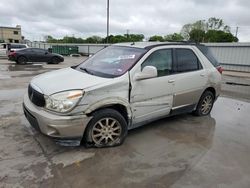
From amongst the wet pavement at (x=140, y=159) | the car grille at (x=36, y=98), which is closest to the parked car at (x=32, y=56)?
the wet pavement at (x=140, y=159)

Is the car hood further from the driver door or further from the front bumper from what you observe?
the driver door

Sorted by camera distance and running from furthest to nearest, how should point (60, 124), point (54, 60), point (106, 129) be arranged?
point (54, 60) < point (106, 129) < point (60, 124)

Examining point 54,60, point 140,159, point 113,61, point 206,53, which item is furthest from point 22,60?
point 140,159

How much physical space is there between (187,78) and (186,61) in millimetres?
381

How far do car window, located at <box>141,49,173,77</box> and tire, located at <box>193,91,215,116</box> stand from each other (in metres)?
1.43

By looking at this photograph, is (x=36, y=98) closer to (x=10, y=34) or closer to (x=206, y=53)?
(x=206, y=53)

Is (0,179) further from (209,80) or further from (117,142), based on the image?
(209,80)

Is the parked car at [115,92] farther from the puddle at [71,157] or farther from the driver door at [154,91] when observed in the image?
the puddle at [71,157]

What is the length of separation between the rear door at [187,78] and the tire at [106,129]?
1.40 metres

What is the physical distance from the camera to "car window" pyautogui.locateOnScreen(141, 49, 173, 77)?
4.22m

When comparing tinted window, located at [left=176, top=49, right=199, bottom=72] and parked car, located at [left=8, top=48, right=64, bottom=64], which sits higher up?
tinted window, located at [left=176, top=49, right=199, bottom=72]

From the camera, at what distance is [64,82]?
11.9 feet

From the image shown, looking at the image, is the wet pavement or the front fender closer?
the wet pavement

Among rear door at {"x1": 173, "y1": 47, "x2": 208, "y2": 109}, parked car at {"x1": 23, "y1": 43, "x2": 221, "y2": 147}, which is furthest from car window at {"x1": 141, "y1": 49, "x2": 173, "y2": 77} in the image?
rear door at {"x1": 173, "y1": 47, "x2": 208, "y2": 109}
